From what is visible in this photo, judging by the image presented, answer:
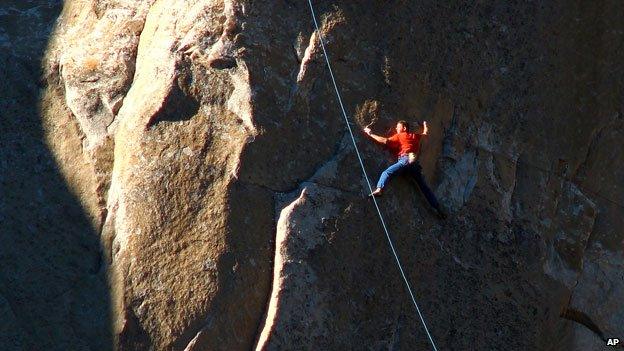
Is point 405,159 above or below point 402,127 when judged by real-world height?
below

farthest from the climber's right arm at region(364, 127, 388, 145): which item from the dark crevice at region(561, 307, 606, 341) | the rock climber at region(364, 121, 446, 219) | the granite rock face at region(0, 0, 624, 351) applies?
the dark crevice at region(561, 307, 606, 341)

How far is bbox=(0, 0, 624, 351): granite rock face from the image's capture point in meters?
11.1

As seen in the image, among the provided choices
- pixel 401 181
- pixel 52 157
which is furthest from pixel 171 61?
pixel 401 181

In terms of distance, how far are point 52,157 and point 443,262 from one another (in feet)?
12.7

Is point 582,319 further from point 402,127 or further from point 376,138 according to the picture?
point 376,138

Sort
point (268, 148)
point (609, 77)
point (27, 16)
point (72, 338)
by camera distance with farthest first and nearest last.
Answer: point (609, 77)
point (27, 16)
point (268, 148)
point (72, 338)

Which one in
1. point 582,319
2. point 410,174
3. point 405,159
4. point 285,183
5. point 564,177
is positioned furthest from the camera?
point 564,177

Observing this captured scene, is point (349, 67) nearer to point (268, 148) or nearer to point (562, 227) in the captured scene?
point (268, 148)

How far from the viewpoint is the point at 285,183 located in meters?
11.5

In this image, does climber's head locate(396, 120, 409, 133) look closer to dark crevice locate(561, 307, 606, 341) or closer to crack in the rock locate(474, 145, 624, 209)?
crack in the rock locate(474, 145, 624, 209)

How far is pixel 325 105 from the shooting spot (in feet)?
39.0

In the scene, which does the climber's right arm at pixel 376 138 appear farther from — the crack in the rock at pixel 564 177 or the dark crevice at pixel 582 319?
the dark crevice at pixel 582 319

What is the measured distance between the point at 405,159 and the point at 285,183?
3.94 feet

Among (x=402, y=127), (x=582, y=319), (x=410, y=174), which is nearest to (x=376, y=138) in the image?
(x=402, y=127)
